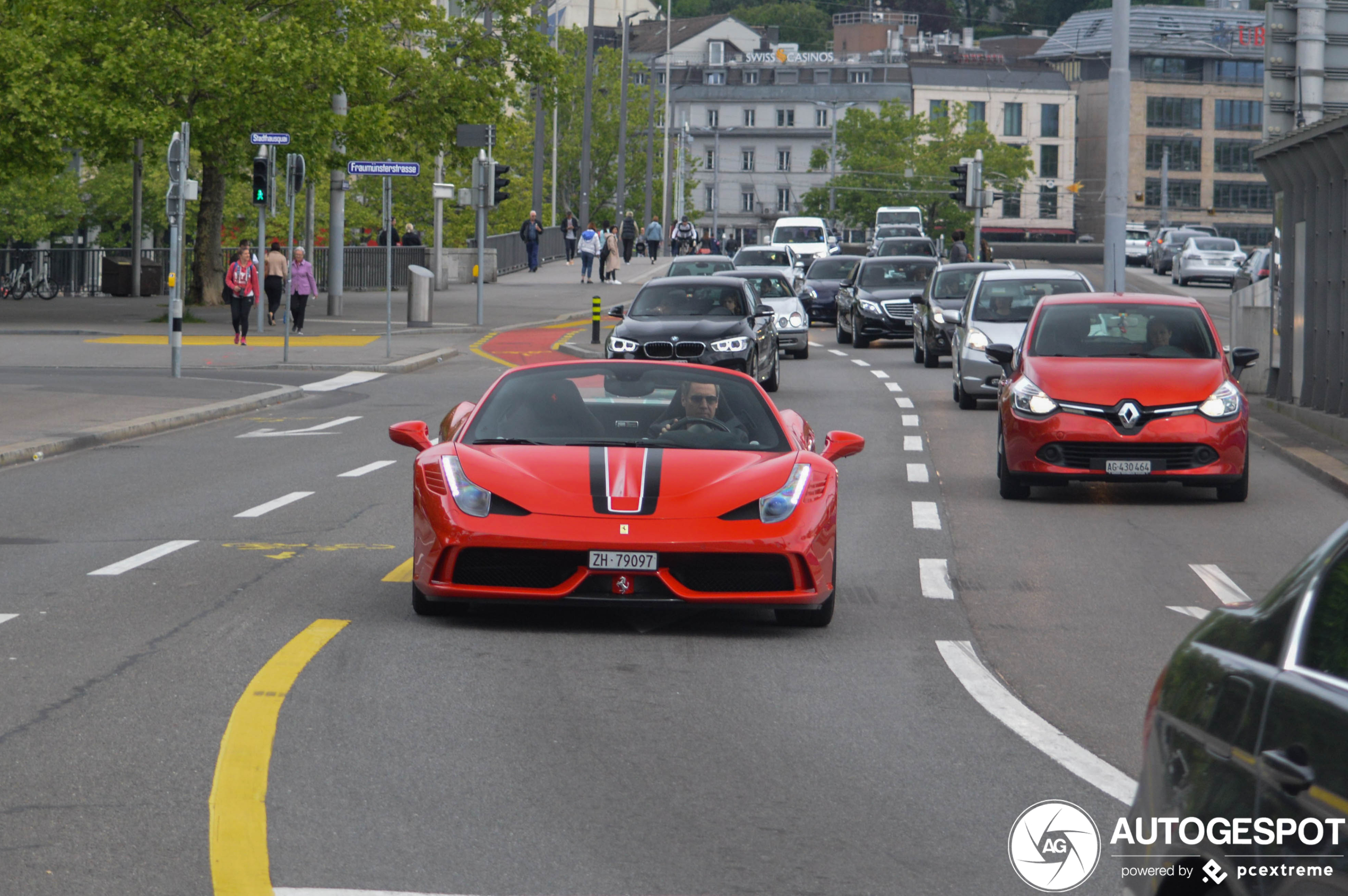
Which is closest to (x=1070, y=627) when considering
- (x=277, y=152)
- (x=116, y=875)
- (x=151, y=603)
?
(x=151, y=603)

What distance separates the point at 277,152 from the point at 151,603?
112 ft

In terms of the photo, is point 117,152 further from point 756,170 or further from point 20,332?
point 756,170

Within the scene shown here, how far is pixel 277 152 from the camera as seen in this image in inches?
1640

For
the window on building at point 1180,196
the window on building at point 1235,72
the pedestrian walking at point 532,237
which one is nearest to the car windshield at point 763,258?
the pedestrian walking at point 532,237

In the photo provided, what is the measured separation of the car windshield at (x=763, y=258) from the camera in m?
46.3

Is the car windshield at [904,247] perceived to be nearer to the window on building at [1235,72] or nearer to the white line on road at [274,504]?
the white line on road at [274,504]

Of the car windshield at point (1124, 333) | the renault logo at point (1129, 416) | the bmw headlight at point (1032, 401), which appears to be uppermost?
the car windshield at point (1124, 333)

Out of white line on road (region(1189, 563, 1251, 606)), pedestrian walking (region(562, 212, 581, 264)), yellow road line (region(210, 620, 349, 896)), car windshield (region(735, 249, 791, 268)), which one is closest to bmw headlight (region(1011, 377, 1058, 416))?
white line on road (region(1189, 563, 1251, 606))

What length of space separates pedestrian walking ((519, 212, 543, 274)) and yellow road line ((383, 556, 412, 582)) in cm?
4961

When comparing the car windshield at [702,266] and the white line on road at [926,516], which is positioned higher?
the car windshield at [702,266]

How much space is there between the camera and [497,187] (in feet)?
129

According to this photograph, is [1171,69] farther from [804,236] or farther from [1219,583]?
[1219,583]

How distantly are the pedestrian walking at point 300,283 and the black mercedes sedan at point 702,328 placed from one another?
11035 millimetres

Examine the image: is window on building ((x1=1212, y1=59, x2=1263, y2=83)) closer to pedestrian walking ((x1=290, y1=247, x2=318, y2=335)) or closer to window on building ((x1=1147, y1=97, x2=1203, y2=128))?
window on building ((x1=1147, y1=97, x2=1203, y2=128))
